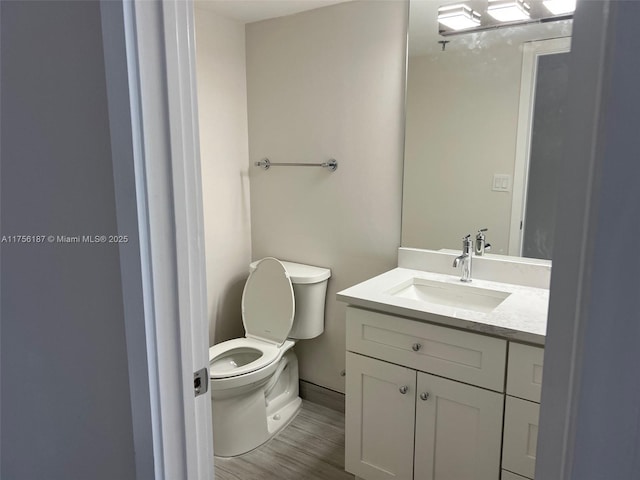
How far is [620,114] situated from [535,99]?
1.60 meters

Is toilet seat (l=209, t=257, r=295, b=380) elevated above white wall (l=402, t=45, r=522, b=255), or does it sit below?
below

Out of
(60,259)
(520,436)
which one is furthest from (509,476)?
(60,259)

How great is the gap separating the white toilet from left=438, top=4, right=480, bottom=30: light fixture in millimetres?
1300

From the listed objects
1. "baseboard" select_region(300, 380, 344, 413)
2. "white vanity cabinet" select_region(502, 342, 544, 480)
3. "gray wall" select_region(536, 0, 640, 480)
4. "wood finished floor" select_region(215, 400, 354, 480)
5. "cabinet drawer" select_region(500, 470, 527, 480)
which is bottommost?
"wood finished floor" select_region(215, 400, 354, 480)

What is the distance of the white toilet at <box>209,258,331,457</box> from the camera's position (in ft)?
7.34

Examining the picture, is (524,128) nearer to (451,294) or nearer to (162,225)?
(451,294)

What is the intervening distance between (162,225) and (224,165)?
1.81m

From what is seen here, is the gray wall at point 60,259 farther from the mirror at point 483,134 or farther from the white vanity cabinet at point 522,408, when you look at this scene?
the mirror at point 483,134

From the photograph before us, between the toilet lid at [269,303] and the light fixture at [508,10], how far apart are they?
1.48m

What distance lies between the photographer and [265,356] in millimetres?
2318

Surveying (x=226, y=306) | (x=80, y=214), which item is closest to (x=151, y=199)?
(x=80, y=214)

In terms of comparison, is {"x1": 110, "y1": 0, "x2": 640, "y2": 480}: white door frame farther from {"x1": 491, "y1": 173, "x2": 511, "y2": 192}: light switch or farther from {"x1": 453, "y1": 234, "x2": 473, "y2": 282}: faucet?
{"x1": 491, "y1": 173, "x2": 511, "y2": 192}: light switch

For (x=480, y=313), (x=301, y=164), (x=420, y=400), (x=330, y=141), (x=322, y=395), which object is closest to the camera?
(x=480, y=313)

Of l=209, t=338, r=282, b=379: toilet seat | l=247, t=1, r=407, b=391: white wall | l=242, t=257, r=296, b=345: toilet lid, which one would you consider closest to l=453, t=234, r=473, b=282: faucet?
l=247, t=1, r=407, b=391: white wall
